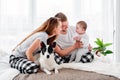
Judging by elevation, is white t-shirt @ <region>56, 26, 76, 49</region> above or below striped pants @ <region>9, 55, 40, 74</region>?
above

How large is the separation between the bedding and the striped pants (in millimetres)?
38

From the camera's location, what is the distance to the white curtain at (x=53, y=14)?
3.31 metres

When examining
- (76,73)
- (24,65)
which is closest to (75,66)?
(76,73)

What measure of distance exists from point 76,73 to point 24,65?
386mm

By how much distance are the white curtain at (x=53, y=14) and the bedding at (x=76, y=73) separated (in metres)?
1.20

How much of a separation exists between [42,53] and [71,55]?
43 cm

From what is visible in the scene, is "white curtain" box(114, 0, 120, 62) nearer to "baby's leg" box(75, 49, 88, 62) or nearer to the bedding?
"baby's leg" box(75, 49, 88, 62)

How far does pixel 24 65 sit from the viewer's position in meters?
1.96

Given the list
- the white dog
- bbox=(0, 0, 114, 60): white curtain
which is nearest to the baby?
the white dog

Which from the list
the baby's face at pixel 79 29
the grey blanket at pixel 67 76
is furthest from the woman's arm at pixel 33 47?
the baby's face at pixel 79 29

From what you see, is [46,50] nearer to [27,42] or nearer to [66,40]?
[27,42]

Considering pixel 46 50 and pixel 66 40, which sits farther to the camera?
pixel 66 40

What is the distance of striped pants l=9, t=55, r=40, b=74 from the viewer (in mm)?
1906

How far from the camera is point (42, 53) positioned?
197cm
